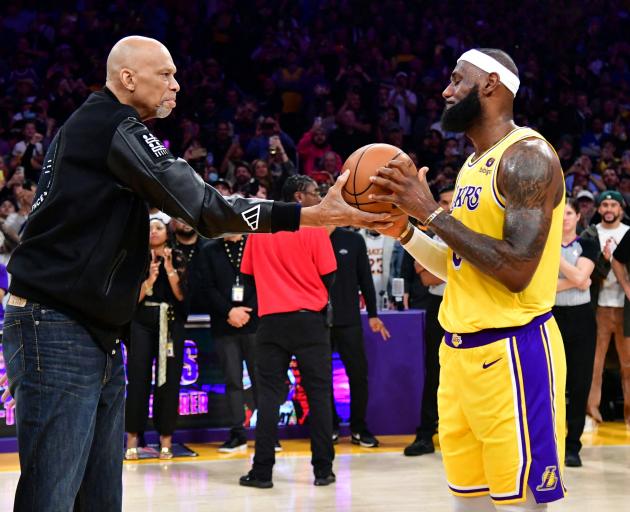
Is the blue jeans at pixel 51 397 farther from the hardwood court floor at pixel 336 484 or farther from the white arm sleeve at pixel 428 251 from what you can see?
the hardwood court floor at pixel 336 484

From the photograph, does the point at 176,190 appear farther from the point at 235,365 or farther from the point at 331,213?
the point at 235,365

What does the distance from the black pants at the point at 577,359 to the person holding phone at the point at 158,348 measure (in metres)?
3.08

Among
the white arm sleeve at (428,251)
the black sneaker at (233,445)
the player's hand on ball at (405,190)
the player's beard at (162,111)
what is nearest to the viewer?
the player's beard at (162,111)

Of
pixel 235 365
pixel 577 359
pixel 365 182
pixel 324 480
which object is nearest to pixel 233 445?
pixel 235 365

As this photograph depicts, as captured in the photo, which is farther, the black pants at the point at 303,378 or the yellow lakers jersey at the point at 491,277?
the black pants at the point at 303,378

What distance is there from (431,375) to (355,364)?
759mm

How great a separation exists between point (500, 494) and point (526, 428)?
0.25 meters

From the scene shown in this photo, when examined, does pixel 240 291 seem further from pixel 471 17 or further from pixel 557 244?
pixel 471 17

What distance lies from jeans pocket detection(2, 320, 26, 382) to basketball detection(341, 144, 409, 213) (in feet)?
4.34

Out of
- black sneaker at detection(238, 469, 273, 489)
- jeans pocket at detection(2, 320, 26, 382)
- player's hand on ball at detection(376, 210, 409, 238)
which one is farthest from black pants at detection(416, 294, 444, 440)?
jeans pocket at detection(2, 320, 26, 382)

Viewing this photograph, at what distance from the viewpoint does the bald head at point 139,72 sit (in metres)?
3.29

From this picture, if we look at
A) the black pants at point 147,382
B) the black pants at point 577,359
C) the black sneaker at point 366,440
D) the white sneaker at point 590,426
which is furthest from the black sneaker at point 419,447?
the black pants at point 147,382

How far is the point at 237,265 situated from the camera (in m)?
8.20

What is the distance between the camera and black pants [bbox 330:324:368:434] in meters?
8.21
